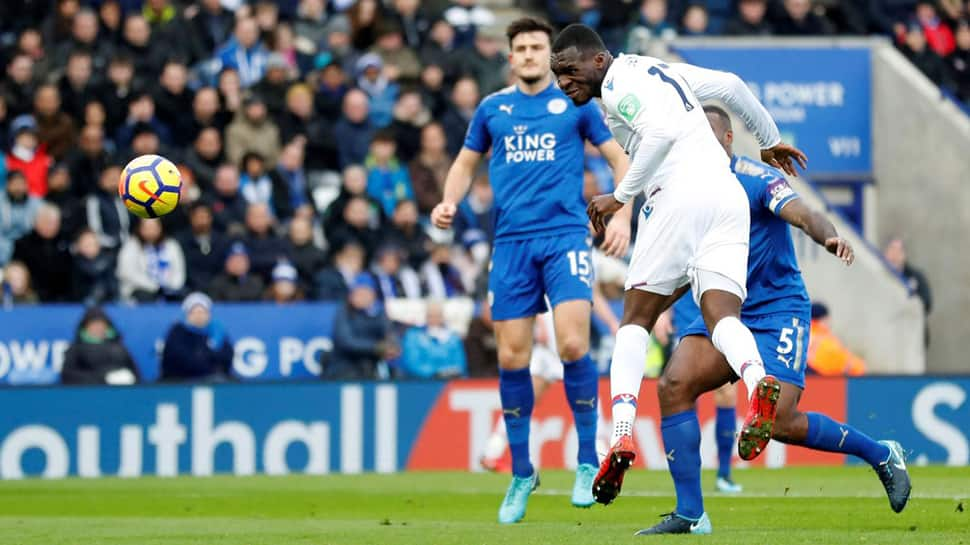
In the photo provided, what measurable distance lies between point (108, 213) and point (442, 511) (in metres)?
8.16

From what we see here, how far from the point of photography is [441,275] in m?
19.4

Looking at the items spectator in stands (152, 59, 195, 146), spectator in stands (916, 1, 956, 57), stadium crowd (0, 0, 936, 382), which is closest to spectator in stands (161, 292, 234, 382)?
stadium crowd (0, 0, 936, 382)

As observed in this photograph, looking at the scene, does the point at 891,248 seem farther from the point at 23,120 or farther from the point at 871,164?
the point at 23,120

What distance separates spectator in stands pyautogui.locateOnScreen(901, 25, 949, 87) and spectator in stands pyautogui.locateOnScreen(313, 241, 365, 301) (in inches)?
350

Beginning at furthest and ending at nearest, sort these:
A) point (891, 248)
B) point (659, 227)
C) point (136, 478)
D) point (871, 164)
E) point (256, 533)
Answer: point (871, 164)
point (891, 248)
point (136, 478)
point (256, 533)
point (659, 227)

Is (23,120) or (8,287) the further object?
(23,120)

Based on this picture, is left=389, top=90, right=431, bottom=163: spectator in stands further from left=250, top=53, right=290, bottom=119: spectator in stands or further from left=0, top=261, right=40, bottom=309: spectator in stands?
left=0, top=261, right=40, bottom=309: spectator in stands

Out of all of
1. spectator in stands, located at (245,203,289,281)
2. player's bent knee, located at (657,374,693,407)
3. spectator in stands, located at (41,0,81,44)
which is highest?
player's bent knee, located at (657,374,693,407)

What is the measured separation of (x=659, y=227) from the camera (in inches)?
353

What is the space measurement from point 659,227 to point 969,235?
1443 centimetres

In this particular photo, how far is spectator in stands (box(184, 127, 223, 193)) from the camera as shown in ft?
64.4

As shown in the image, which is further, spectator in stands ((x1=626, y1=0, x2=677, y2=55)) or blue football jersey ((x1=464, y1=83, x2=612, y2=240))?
spectator in stands ((x1=626, y1=0, x2=677, y2=55))

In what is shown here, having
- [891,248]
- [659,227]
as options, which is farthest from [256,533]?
[891,248]

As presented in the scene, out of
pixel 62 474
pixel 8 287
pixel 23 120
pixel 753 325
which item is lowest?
pixel 62 474
